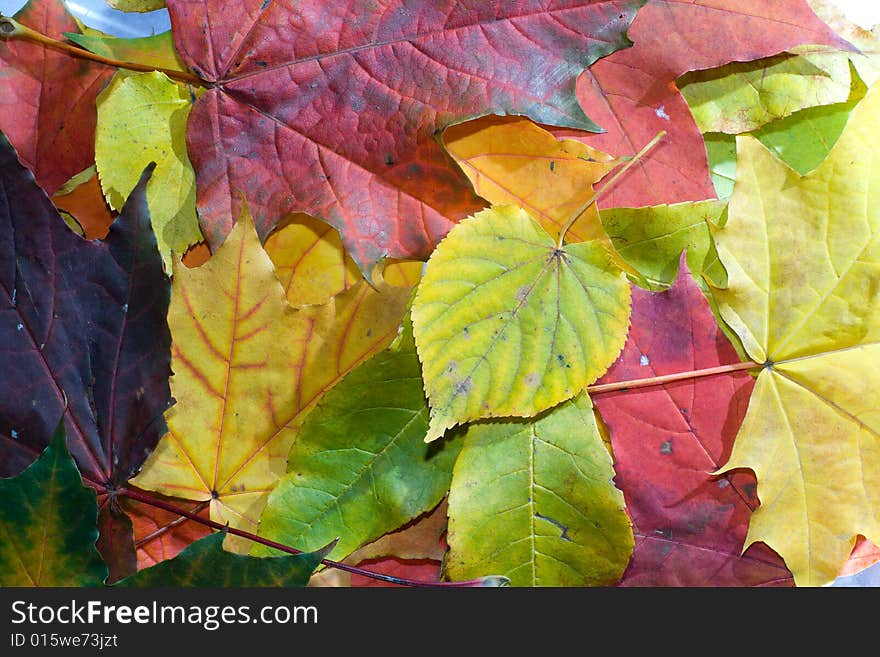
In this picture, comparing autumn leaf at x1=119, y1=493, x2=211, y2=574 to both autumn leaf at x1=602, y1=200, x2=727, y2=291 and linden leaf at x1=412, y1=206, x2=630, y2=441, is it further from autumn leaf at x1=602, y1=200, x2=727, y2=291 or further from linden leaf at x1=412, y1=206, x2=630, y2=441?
autumn leaf at x1=602, y1=200, x2=727, y2=291

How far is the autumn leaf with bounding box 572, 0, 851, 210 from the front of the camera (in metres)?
0.50

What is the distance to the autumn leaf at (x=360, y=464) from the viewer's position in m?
0.49

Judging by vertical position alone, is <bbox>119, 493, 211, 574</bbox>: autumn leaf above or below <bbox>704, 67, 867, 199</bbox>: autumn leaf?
below

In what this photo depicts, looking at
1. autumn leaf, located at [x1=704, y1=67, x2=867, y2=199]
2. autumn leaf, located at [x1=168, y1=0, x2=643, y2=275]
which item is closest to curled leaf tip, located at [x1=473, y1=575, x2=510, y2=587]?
autumn leaf, located at [x1=168, y1=0, x2=643, y2=275]

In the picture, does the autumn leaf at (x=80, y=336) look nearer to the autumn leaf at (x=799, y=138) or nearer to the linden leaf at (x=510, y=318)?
the linden leaf at (x=510, y=318)

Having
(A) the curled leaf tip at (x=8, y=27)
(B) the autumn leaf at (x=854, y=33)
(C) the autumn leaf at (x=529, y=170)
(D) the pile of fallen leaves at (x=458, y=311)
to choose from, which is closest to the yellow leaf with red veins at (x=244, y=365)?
(D) the pile of fallen leaves at (x=458, y=311)

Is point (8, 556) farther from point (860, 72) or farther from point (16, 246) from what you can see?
point (860, 72)

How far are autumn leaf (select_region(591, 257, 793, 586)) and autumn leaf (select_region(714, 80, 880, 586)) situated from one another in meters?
0.02

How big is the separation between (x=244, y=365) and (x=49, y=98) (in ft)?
0.79

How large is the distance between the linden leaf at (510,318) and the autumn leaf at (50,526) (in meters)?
0.20

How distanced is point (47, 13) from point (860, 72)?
562 millimetres

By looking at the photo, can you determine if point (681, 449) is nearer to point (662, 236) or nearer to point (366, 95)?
point (662, 236)

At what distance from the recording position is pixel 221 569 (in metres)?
0.43

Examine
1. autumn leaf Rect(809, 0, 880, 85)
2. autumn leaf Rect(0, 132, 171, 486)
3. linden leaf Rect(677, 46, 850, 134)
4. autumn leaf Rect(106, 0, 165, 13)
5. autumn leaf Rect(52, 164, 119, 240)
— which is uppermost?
autumn leaf Rect(106, 0, 165, 13)
